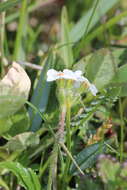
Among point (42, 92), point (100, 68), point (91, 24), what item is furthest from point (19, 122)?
point (91, 24)

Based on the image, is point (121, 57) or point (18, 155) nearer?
point (18, 155)

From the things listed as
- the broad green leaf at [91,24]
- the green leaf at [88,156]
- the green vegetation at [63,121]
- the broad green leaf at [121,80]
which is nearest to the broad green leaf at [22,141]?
the green vegetation at [63,121]

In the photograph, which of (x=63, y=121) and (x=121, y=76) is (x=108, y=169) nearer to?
(x=63, y=121)

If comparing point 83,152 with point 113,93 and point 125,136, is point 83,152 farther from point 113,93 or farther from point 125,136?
point 125,136

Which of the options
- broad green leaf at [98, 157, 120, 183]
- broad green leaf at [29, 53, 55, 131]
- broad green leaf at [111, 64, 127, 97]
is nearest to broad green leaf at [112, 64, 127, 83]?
broad green leaf at [111, 64, 127, 97]

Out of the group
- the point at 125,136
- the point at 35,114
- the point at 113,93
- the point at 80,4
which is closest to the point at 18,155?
the point at 35,114

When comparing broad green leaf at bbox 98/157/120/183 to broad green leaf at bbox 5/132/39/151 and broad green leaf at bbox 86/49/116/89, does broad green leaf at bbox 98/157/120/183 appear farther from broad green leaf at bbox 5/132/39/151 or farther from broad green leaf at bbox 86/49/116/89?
broad green leaf at bbox 86/49/116/89

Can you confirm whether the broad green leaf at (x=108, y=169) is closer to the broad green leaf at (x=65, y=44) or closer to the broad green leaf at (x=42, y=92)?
the broad green leaf at (x=42, y=92)
